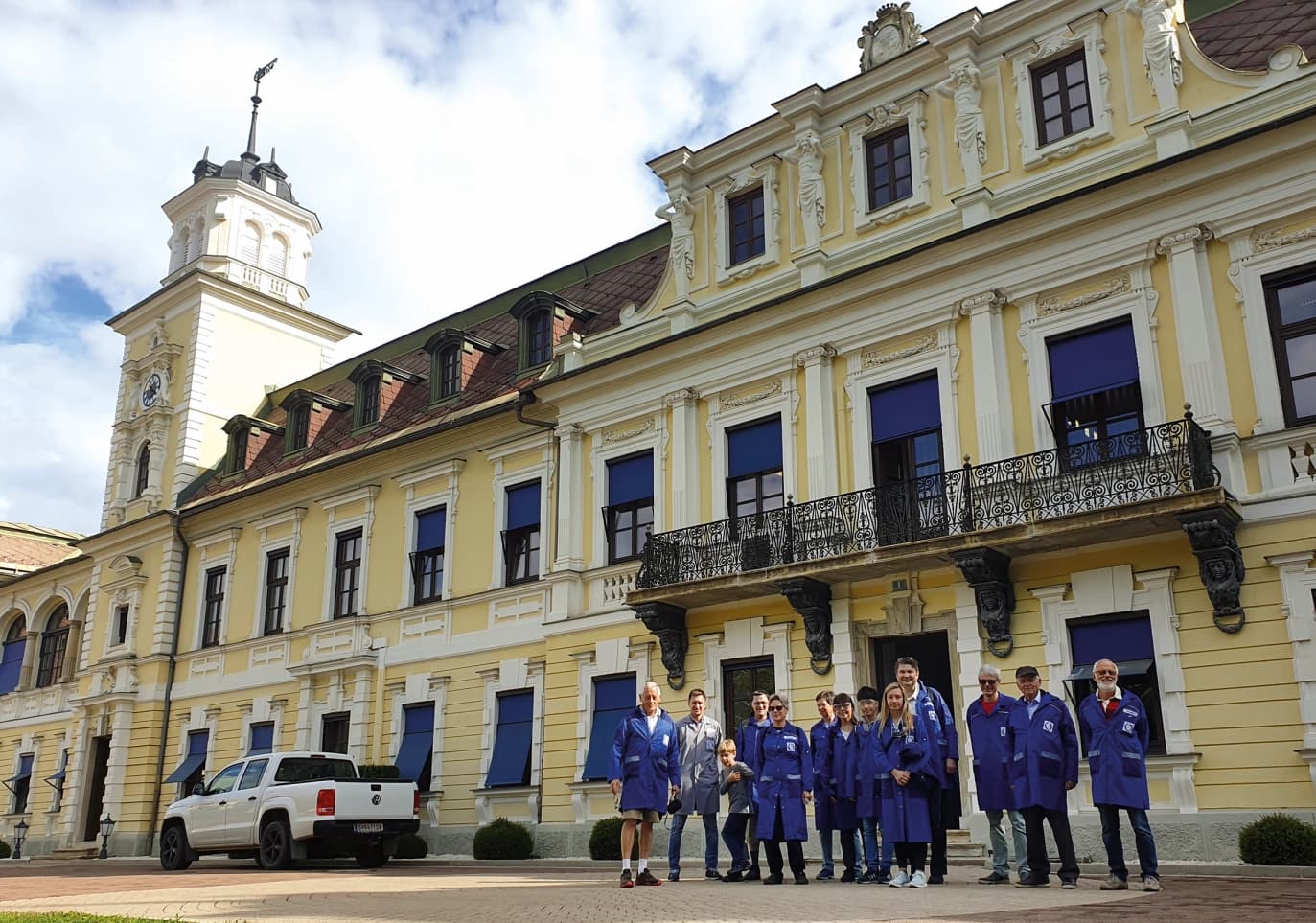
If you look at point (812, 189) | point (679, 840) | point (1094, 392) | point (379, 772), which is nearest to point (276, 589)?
point (379, 772)

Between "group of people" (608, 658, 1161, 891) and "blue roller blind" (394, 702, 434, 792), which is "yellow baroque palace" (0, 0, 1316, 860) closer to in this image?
"blue roller blind" (394, 702, 434, 792)

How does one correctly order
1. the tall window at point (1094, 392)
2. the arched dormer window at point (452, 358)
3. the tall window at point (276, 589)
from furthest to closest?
the tall window at point (276, 589) → the arched dormer window at point (452, 358) → the tall window at point (1094, 392)

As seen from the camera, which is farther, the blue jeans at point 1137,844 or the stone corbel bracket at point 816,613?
the stone corbel bracket at point 816,613

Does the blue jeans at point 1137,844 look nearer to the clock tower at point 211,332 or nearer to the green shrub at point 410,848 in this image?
the green shrub at point 410,848

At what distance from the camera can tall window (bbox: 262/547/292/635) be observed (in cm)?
2797

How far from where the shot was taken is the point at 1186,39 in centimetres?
1639

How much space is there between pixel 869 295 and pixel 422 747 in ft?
40.3

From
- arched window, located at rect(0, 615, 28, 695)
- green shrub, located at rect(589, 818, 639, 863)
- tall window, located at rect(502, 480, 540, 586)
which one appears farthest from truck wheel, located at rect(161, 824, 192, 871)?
arched window, located at rect(0, 615, 28, 695)

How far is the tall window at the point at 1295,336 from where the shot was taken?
14211 millimetres

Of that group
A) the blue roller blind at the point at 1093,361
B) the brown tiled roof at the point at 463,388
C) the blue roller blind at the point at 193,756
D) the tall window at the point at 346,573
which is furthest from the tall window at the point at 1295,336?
the blue roller blind at the point at 193,756

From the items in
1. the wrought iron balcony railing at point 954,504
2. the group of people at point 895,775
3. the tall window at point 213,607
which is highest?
the tall window at point 213,607

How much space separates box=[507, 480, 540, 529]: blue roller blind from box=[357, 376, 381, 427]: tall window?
21.2ft

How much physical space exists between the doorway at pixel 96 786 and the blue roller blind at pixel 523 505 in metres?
14.8

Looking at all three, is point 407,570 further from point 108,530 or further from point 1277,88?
point 1277,88
